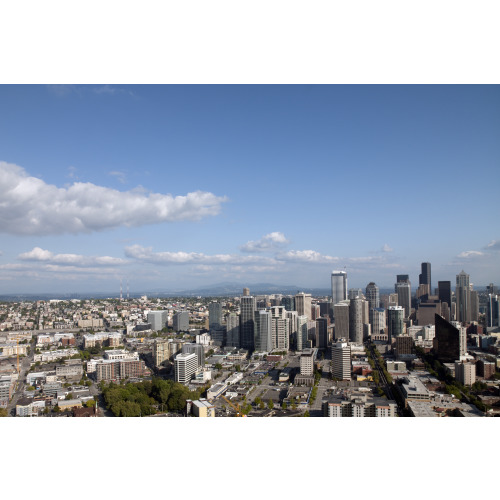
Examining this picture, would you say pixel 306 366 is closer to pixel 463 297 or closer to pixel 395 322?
pixel 395 322

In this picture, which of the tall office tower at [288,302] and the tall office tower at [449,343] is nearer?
the tall office tower at [449,343]

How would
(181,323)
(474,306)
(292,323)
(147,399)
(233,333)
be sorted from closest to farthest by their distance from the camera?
(147,399)
(233,333)
(474,306)
(292,323)
(181,323)

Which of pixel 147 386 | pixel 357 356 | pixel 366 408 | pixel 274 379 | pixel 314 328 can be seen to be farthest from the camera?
pixel 314 328

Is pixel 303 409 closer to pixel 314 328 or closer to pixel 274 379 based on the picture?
pixel 274 379

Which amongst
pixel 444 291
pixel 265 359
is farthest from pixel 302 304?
pixel 265 359

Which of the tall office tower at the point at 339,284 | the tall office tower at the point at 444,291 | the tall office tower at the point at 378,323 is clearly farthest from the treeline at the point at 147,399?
the tall office tower at the point at 339,284

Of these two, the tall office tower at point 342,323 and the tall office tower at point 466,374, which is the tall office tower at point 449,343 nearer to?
the tall office tower at point 466,374
